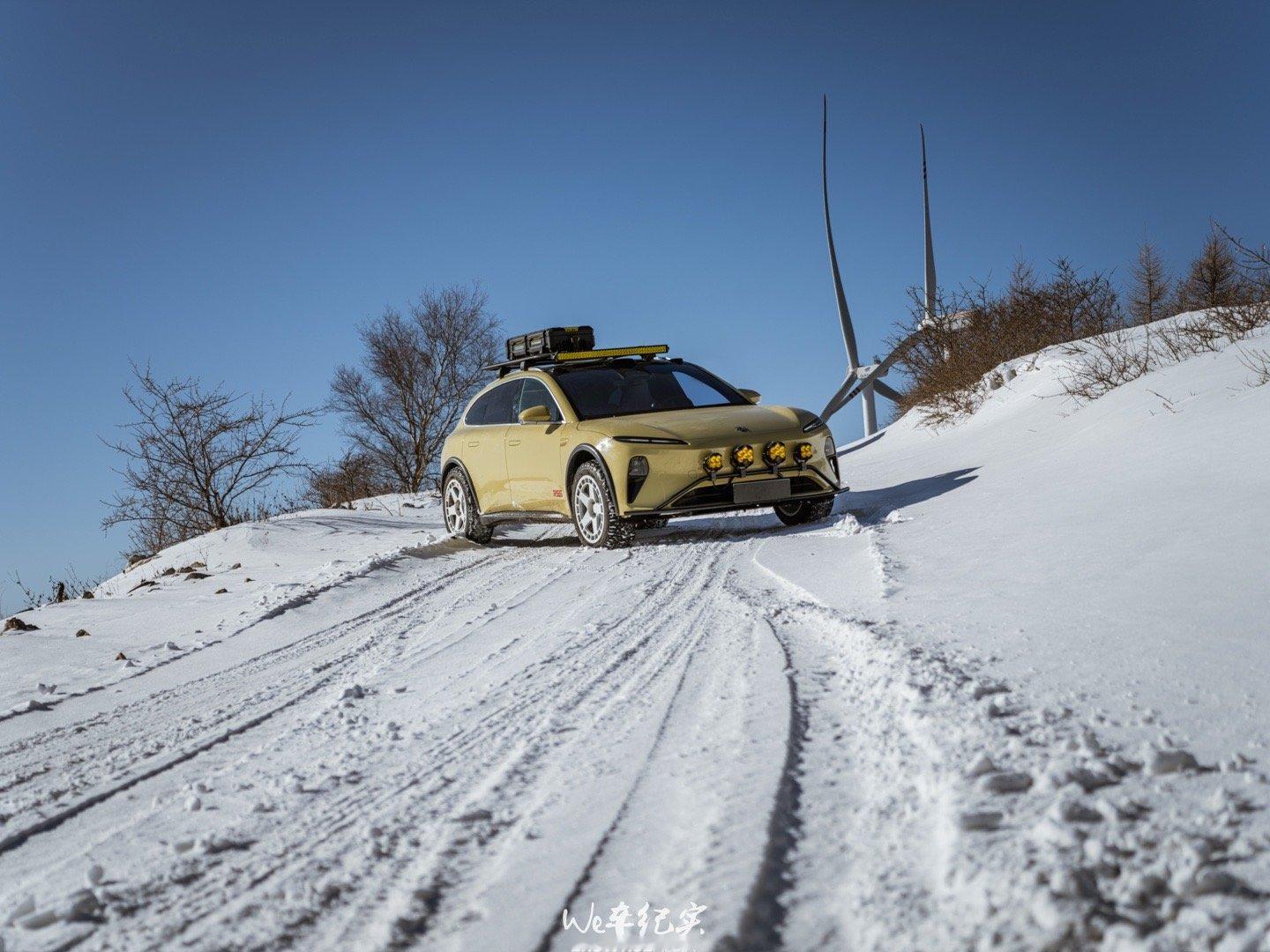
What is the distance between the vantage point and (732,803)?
2.79 m

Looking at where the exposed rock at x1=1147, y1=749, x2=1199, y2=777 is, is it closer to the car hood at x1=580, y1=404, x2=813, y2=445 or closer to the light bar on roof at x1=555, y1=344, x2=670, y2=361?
the car hood at x1=580, y1=404, x2=813, y2=445

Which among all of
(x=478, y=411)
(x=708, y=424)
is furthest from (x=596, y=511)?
(x=478, y=411)

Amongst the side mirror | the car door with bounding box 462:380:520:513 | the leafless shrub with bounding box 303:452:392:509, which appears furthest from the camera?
the leafless shrub with bounding box 303:452:392:509

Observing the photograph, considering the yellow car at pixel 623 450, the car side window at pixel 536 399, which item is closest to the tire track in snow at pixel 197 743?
the yellow car at pixel 623 450

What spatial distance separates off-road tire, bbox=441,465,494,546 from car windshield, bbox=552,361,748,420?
5.95ft

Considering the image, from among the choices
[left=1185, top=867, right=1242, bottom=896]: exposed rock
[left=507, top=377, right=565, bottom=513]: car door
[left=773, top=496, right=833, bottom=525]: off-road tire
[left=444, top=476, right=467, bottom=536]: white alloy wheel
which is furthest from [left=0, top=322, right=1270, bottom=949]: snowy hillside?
[left=444, top=476, right=467, bottom=536]: white alloy wheel

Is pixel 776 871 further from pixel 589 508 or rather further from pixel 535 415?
pixel 535 415

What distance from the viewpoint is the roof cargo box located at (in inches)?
460

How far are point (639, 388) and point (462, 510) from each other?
8.50 feet

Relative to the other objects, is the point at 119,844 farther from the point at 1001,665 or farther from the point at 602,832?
the point at 1001,665

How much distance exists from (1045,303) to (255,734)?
69.4 ft

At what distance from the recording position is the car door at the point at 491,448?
10.7 metres

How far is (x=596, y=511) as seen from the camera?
931 centimetres

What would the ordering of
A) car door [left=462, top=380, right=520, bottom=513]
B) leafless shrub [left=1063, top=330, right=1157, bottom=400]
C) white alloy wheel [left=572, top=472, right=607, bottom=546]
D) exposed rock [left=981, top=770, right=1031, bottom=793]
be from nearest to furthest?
exposed rock [left=981, top=770, right=1031, bottom=793] → white alloy wheel [left=572, top=472, right=607, bottom=546] → car door [left=462, top=380, right=520, bottom=513] → leafless shrub [left=1063, top=330, right=1157, bottom=400]
